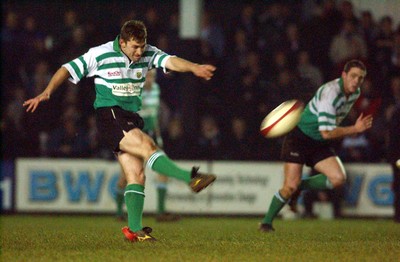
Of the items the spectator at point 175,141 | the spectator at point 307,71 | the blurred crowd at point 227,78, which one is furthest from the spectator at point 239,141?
the spectator at point 307,71

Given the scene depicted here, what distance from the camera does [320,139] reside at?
1073 centimetres

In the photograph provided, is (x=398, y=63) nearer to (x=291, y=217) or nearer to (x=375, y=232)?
(x=291, y=217)

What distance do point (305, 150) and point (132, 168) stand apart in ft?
9.55

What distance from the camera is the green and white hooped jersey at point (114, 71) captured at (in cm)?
850

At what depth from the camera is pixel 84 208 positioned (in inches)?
595

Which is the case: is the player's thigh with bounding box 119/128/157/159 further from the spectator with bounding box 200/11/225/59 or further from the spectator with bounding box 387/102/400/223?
the spectator with bounding box 200/11/225/59

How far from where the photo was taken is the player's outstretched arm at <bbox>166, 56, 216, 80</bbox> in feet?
26.3

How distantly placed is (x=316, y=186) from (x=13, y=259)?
4942mm

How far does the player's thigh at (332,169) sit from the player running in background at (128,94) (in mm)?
2771

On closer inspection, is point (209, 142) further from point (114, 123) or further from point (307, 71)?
point (114, 123)

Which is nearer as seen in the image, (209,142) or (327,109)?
(327,109)

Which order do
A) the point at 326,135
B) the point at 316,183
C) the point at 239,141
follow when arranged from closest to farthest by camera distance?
the point at 326,135, the point at 316,183, the point at 239,141

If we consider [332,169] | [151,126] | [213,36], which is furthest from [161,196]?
[213,36]

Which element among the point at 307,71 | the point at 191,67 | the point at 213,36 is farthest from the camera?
the point at 213,36
